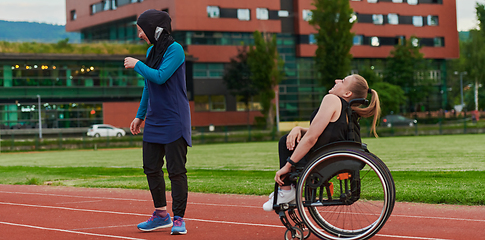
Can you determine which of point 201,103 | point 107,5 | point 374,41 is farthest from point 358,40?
point 107,5

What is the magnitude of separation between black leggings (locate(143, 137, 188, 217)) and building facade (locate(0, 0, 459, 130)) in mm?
51810

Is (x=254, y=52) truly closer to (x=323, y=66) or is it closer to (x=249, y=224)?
(x=323, y=66)

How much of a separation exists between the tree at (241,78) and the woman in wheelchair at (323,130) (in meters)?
51.8

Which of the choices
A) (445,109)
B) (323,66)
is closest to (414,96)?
(445,109)

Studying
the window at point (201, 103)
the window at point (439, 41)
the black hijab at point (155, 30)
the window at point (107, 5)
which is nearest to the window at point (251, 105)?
the window at point (201, 103)

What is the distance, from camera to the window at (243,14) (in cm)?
6319

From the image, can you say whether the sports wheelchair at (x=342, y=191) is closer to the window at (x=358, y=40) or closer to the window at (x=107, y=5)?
the window at (x=107, y=5)

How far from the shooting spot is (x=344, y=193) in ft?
15.0

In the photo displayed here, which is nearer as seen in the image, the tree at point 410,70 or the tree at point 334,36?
the tree at point 334,36

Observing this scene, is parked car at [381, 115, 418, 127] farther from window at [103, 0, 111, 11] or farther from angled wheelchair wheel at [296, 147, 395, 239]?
angled wheelchair wheel at [296, 147, 395, 239]

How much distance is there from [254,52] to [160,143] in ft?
160

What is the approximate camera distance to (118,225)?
5.97 metres

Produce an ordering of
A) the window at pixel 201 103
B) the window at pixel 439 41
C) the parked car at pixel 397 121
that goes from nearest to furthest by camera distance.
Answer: the parked car at pixel 397 121, the window at pixel 201 103, the window at pixel 439 41

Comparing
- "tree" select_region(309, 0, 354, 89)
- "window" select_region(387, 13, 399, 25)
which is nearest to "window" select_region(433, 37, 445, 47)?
"window" select_region(387, 13, 399, 25)
